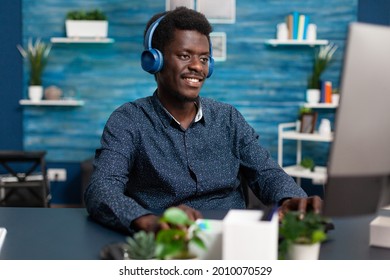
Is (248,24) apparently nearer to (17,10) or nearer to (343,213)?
(17,10)

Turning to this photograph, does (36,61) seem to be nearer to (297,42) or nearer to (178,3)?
(178,3)

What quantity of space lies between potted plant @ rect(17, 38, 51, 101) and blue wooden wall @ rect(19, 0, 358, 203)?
5 centimetres

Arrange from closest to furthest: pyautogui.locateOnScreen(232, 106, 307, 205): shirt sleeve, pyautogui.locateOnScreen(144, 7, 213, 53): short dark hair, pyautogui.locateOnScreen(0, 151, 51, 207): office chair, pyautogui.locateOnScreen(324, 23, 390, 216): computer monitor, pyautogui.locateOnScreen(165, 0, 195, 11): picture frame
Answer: pyautogui.locateOnScreen(324, 23, 390, 216): computer monitor, pyautogui.locateOnScreen(232, 106, 307, 205): shirt sleeve, pyautogui.locateOnScreen(144, 7, 213, 53): short dark hair, pyautogui.locateOnScreen(165, 0, 195, 11): picture frame, pyautogui.locateOnScreen(0, 151, 51, 207): office chair

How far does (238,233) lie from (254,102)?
3.11m

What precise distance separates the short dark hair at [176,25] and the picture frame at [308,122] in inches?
86.7

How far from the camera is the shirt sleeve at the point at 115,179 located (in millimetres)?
1061

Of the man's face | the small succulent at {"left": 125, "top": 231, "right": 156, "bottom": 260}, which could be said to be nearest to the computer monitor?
the small succulent at {"left": 125, "top": 231, "right": 156, "bottom": 260}

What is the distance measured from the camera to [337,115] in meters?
0.64

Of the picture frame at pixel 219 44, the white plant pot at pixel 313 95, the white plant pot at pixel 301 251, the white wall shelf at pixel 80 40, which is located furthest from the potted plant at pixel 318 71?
the white plant pot at pixel 301 251

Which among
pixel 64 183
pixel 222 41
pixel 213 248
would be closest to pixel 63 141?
pixel 64 183

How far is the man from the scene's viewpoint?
1.35 meters

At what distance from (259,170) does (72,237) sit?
0.54m

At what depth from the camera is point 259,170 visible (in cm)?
142

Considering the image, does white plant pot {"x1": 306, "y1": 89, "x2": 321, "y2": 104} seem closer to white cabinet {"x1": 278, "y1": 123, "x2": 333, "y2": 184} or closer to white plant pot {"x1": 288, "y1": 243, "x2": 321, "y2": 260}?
white cabinet {"x1": 278, "y1": 123, "x2": 333, "y2": 184}
